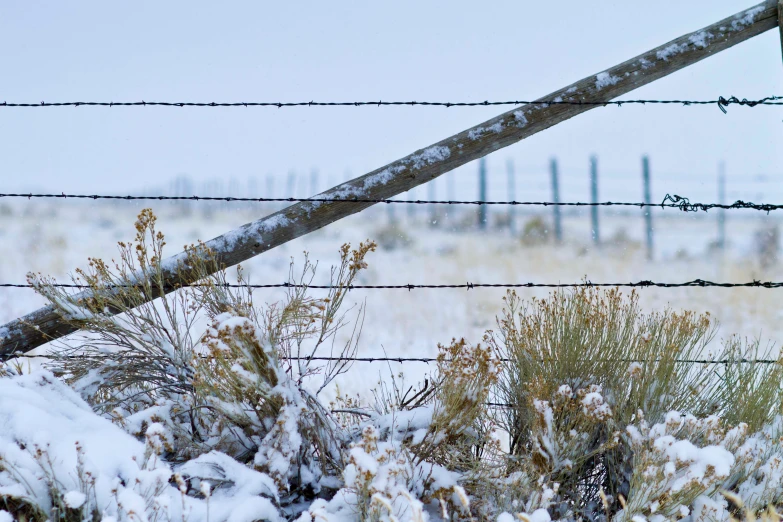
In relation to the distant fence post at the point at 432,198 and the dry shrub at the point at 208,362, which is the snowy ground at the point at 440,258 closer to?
the distant fence post at the point at 432,198

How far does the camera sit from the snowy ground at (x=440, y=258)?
1110 cm

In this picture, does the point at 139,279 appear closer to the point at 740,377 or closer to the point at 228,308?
the point at 228,308

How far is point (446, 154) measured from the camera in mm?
2645

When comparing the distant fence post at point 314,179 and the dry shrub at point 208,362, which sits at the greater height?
the distant fence post at point 314,179

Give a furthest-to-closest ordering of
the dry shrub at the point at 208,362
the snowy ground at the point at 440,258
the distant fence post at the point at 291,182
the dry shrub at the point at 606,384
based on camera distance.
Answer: the distant fence post at the point at 291,182 → the snowy ground at the point at 440,258 → the dry shrub at the point at 606,384 → the dry shrub at the point at 208,362

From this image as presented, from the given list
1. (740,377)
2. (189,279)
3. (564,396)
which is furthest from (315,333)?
(740,377)

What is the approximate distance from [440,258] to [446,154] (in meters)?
12.7

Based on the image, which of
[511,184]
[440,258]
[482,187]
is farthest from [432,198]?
[440,258]

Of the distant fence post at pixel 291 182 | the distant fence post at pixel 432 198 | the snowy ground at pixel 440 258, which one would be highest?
the distant fence post at pixel 291 182

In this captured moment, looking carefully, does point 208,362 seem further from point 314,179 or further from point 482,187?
point 314,179

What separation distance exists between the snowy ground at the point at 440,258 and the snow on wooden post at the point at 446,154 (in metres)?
4.75

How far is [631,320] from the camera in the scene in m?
→ 2.55

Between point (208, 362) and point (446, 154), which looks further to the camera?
point (446, 154)

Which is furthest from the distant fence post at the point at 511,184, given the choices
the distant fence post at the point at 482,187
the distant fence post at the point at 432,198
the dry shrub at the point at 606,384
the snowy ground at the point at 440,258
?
the dry shrub at the point at 606,384
